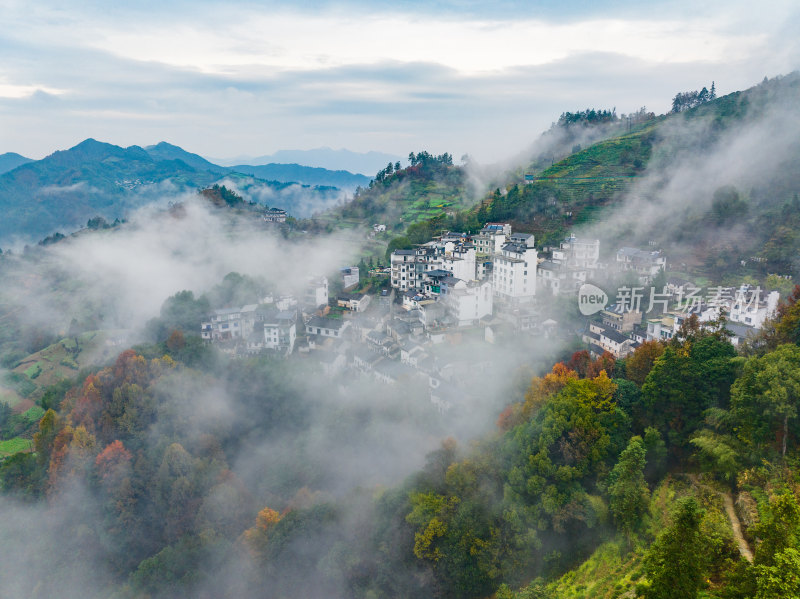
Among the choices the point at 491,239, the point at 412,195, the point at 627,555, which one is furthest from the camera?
the point at 412,195

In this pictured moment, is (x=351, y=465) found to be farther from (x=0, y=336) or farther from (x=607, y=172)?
(x=0, y=336)

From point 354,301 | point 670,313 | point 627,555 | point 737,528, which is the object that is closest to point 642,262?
point 670,313

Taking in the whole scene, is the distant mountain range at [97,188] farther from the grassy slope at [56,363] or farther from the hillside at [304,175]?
the grassy slope at [56,363]

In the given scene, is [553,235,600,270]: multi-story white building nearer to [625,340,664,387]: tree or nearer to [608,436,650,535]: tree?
[625,340,664,387]: tree

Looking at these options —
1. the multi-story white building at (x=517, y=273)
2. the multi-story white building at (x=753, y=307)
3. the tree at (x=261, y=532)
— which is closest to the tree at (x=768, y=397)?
the multi-story white building at (x=753, y=307)

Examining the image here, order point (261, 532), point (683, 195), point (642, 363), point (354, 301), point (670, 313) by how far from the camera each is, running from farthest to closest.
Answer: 1. point (683, 195)
2. point (354, 301)
3. point (670, 313)
4. point (261, 532)
5. point (642, 363)

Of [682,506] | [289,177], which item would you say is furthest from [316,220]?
[289,177]

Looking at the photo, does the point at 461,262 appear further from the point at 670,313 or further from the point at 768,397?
the point at 768,397
